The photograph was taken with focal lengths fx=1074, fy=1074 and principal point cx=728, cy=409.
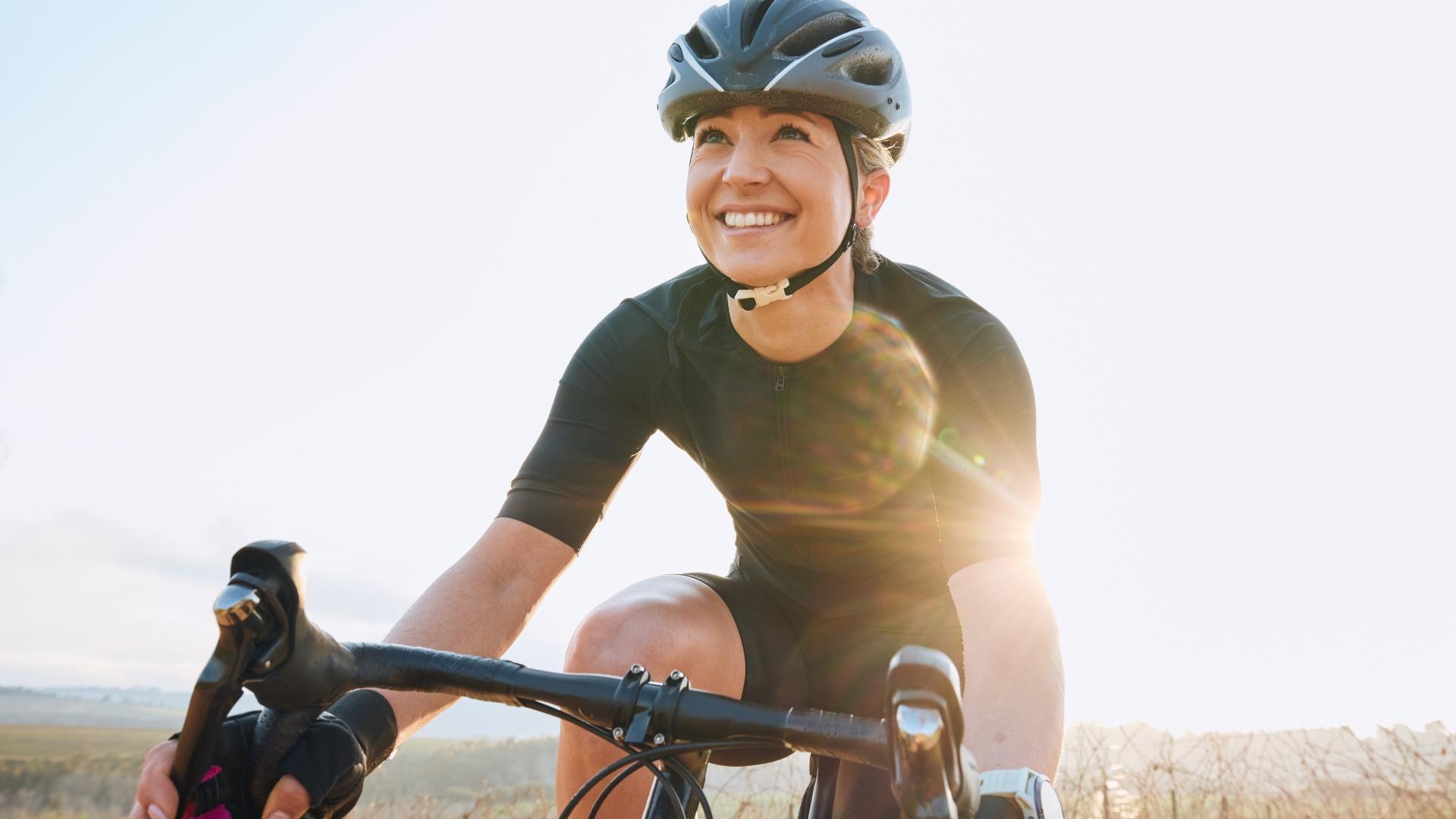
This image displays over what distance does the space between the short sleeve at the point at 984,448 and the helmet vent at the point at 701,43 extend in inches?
42.2

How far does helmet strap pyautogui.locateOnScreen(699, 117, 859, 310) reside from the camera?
113 inches

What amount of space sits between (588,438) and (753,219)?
Answer: 741 mm

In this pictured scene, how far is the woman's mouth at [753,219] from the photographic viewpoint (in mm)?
2877

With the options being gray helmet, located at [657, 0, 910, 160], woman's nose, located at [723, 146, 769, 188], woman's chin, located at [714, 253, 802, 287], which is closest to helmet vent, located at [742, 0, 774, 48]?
gray helmet, located at [657, 0, 910, 160]

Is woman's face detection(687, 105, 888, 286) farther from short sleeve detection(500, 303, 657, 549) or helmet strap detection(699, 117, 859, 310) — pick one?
short sleeve detection(500, 303, 657, 549)

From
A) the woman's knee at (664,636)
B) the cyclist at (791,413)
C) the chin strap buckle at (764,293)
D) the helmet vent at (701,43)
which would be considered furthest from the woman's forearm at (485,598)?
the helmet vent at (701,43)

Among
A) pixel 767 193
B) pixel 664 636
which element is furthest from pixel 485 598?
pixel 767 193

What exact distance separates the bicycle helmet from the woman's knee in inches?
31.4

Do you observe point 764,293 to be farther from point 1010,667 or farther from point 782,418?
point 1010,667

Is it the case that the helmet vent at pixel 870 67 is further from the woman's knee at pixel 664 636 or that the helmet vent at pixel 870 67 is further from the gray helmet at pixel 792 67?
the woman's knee at pixel 664 636

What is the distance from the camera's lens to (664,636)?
246 centimetres

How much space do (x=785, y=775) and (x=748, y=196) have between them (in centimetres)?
364

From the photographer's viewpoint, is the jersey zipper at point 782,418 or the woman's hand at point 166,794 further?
the jersey zipper at point 782,418

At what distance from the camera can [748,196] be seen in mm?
2863
